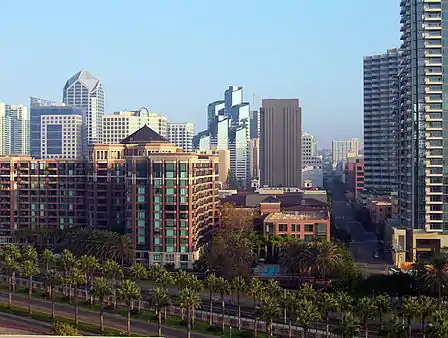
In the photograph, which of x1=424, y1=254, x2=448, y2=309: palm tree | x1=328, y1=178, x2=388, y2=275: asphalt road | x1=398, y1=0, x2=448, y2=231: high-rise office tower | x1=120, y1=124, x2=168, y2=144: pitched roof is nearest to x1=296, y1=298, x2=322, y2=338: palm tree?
x1=424, y1=254, x2=448, y2=309: palm tree

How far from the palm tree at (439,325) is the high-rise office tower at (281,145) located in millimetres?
96738

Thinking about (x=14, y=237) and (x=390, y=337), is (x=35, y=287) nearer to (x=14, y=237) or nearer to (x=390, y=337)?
(x=14, y=237)

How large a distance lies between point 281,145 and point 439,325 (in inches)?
3948

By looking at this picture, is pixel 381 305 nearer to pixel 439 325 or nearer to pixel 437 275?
pixel 439 325

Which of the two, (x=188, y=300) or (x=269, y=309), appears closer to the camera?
(x=269, y=309)

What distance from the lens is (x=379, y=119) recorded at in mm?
107938

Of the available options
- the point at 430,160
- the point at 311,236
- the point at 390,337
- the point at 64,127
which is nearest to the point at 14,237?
the point at 311,236

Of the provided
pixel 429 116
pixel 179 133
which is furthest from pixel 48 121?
pixel 429 116

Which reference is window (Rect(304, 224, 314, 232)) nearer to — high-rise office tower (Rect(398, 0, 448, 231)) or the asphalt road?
the asphalt road

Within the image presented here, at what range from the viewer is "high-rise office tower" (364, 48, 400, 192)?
105 m

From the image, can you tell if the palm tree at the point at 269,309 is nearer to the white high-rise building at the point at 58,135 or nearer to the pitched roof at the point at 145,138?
the pitched roof at the point at 145,138

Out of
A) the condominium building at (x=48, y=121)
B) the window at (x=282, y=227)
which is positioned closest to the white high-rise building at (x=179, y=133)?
the condominium building at (x=48, y=121)

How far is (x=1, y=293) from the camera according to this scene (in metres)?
48.3

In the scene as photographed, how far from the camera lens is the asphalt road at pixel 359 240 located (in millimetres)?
57375
